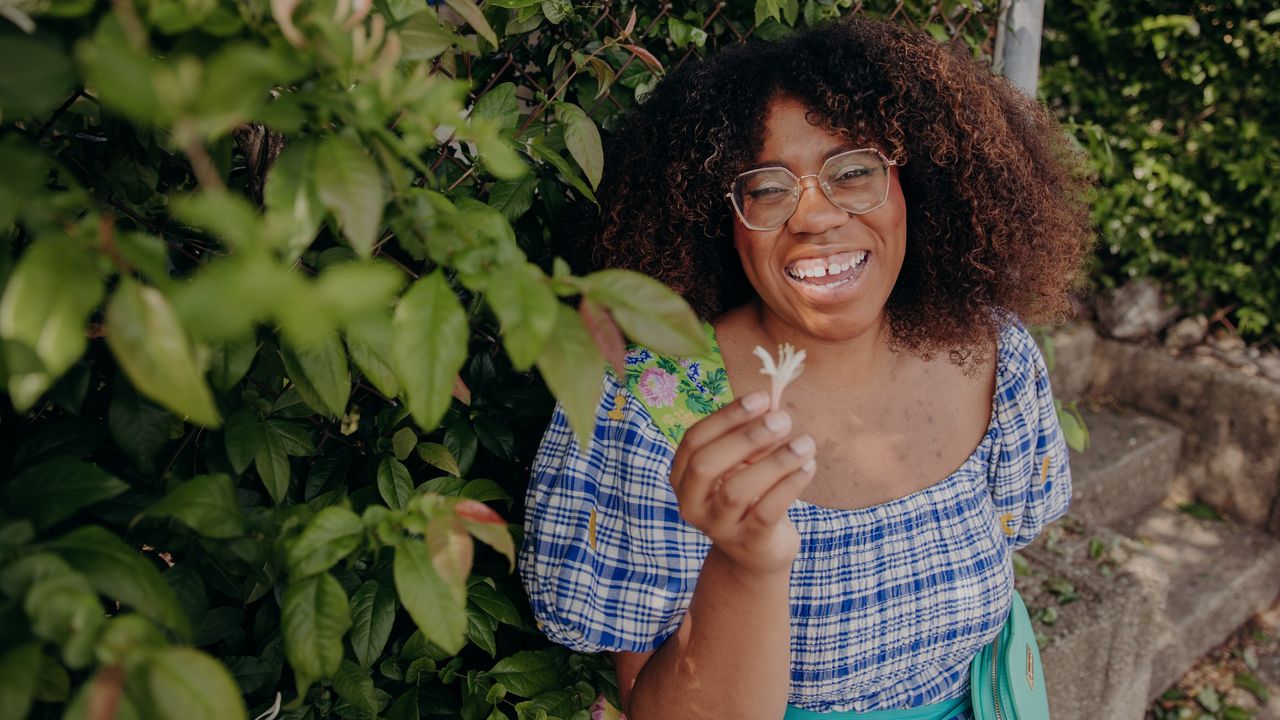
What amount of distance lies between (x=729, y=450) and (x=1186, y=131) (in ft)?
13.1

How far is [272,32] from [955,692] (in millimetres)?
1915

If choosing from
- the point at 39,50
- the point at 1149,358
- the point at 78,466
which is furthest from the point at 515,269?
the point at 1149,358

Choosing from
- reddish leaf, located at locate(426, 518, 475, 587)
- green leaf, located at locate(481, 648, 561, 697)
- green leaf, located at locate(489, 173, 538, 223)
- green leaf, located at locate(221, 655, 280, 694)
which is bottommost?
green leaf, located at locate(481, 648, 561, 697)

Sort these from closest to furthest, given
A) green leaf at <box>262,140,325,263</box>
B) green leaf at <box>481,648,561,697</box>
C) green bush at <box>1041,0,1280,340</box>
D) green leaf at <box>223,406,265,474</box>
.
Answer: green leaf at <box>262,140,325,263</box> → green leaf at <box>223,406,265,474</box> → green leaf at <box>481,648,561,697</box> → green bush at <box>1041,0,1280,340</box>

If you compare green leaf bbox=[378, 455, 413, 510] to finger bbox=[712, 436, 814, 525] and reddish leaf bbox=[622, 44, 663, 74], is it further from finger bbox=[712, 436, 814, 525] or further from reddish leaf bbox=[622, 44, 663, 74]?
reddish leaf bbox=[622, 44, 663, 74]

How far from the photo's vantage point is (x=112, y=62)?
0.56 m

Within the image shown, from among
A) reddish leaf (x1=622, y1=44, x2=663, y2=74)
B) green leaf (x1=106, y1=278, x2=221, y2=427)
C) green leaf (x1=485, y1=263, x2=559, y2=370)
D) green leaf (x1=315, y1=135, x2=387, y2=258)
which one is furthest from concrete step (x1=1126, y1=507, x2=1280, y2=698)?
green leaf (x1=106, y1=278, x2=221, y2=427)

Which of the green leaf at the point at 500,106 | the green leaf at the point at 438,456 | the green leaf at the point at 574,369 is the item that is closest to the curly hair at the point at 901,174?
the green leaf at the point at 500,106

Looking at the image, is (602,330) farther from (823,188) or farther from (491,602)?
(823,188)

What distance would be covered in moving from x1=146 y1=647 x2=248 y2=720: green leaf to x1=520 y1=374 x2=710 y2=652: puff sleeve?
0.94 meters

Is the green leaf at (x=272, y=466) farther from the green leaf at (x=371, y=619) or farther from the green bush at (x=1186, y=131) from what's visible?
the green bush at (x=1186, y=131)

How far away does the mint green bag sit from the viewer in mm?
1875

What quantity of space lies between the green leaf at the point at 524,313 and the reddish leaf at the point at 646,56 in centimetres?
106

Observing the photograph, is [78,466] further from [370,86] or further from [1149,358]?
[1149,358]
